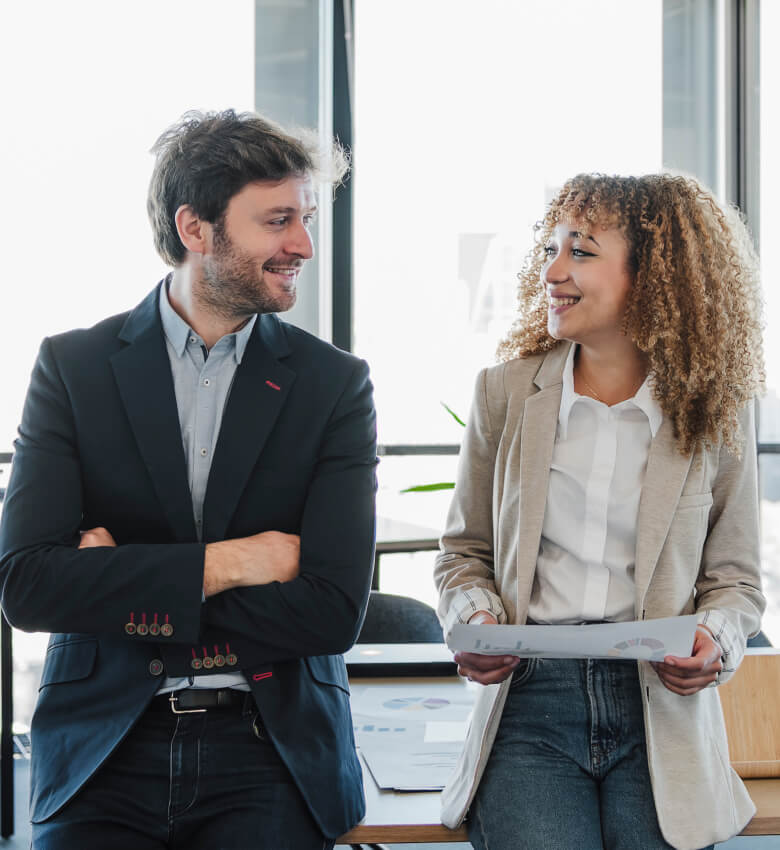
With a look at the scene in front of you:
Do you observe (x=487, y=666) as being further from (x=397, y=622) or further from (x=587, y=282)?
(x=397, y=622)

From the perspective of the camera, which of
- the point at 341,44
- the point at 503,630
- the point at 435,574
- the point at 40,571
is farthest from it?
the point at 341,44

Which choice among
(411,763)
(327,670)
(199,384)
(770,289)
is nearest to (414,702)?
(411,763)

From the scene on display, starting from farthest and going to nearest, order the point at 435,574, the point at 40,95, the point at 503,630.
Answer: the point at 40,95 < the point at 435,574 < the point at 503,630

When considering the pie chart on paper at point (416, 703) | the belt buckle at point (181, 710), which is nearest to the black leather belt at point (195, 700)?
the belt buckle at point (181, 710)

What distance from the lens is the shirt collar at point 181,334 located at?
174 centimetres

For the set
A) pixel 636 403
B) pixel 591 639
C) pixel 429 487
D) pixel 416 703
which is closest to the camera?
pixel 591 639

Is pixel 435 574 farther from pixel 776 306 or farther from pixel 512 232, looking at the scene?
pixel 776 306

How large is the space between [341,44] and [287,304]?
289 centimetres

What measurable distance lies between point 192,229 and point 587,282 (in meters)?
0.79

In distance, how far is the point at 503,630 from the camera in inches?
52.6

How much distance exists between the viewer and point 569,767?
1525 mm

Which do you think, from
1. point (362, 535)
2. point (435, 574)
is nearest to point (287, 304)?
point (362, 535)

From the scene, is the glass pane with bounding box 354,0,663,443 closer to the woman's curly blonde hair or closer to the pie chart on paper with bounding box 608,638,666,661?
the woman's curly blonde hair

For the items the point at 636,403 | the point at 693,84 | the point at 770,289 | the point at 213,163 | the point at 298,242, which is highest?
the point at 693,84
